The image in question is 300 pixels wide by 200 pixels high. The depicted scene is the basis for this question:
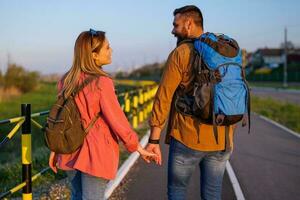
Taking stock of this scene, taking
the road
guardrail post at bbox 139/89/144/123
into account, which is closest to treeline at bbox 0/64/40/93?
guardrail post at bbox 139/89/144/123

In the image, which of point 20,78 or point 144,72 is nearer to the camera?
point 20,78

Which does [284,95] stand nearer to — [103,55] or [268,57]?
[103,55]

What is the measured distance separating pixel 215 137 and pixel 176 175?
457mm

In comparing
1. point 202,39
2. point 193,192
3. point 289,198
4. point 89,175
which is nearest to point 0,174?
point 193,192

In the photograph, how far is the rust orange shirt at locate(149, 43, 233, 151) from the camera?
3.72m

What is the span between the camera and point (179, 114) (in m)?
3.79

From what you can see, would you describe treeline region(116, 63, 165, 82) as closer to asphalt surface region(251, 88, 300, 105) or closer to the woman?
asphalt surface region(251, 88, 300, 105)

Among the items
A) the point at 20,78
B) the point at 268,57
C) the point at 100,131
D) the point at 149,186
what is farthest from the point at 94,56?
the point at 268,57

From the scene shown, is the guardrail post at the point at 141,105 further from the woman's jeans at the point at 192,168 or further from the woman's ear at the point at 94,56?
the woman's ear at the point at 94,56

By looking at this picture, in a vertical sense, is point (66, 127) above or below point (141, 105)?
above

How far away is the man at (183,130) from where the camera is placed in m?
3.73

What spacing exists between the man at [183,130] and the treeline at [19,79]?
52.7 metres

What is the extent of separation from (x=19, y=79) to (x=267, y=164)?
51.6 meters

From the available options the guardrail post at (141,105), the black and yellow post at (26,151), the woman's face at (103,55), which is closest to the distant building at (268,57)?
the guardrail post at (141,105)
